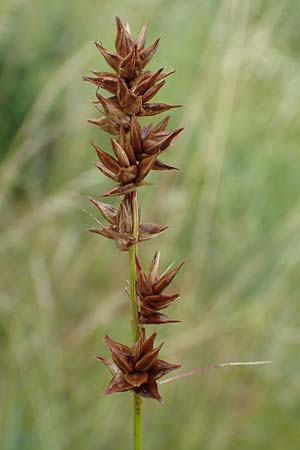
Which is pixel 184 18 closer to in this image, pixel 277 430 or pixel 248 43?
pixel 248 43

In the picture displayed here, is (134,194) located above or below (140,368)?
above

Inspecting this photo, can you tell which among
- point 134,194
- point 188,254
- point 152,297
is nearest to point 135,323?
point 152,297

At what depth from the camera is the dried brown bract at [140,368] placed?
0.76m

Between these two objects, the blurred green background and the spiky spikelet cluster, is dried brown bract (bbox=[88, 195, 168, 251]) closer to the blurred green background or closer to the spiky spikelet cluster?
the spiky spikelet cluster

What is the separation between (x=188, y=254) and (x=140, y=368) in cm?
207

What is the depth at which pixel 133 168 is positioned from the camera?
2.51 feet

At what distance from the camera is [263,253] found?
2.58 metres

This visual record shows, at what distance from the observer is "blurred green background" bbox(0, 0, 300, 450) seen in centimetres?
234

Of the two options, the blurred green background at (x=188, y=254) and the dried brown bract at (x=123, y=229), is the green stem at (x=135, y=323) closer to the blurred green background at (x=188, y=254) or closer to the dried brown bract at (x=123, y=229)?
the dried brown bract at (x=123, y=229)

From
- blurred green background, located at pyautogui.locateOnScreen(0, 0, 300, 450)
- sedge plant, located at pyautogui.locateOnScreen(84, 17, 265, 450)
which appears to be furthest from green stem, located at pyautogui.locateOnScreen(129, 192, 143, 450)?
blurred green background, located at pyautogui.locateOnScreen(0, 0, 300, 450)

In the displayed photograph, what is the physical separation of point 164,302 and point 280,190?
2.37 meters

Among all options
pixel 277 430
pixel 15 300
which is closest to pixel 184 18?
pixel 15 300

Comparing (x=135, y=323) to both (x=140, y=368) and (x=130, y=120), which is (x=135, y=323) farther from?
(x=130, y=120)

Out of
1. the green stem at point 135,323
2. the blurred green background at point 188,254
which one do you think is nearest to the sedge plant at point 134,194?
the green stem at point 135,323
